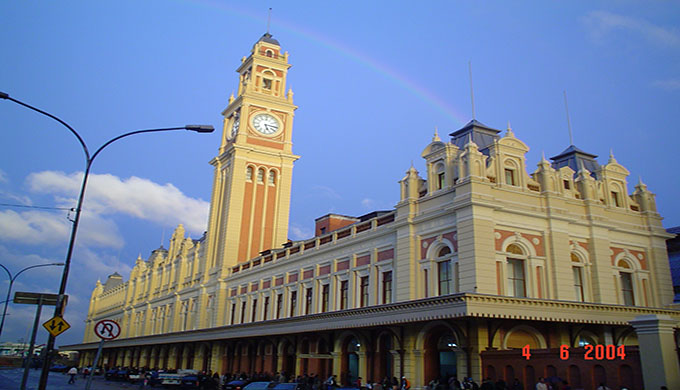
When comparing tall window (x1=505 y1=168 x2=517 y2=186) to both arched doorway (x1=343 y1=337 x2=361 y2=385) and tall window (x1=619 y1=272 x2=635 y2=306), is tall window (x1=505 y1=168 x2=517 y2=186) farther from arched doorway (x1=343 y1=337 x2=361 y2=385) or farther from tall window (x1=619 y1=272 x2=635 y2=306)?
arched doorway (x1=343 y1=337 x2=361 y2=385)

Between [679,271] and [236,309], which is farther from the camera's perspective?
[236,309]

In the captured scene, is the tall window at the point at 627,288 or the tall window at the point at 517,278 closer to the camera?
the tall window at the point at 517,278

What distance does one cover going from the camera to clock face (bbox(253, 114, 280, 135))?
65.0 m

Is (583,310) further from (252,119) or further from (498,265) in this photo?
(252,119)

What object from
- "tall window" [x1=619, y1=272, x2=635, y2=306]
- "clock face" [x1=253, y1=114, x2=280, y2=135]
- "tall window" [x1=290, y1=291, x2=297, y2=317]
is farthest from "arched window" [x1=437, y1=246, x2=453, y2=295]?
"clock face" [x1=253, y1=114, x2=280, y2=135]

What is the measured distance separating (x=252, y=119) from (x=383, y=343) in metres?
37.2

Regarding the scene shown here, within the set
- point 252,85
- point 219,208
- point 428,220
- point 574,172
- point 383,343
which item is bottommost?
point 383,343

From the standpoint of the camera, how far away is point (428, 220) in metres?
32.1

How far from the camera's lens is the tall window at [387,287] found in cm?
3484

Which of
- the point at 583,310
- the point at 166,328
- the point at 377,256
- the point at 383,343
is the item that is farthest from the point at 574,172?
the point at 166,328

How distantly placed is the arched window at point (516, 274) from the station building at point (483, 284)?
0.07 m

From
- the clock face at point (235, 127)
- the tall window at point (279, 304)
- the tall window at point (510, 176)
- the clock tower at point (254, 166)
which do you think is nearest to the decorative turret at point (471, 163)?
the tall window at point (510, 176)

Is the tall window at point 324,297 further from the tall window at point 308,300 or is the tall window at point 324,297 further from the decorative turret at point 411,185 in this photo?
the decorative turret at point 411,185

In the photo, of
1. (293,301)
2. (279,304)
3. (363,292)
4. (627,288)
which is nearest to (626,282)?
(627,288)
